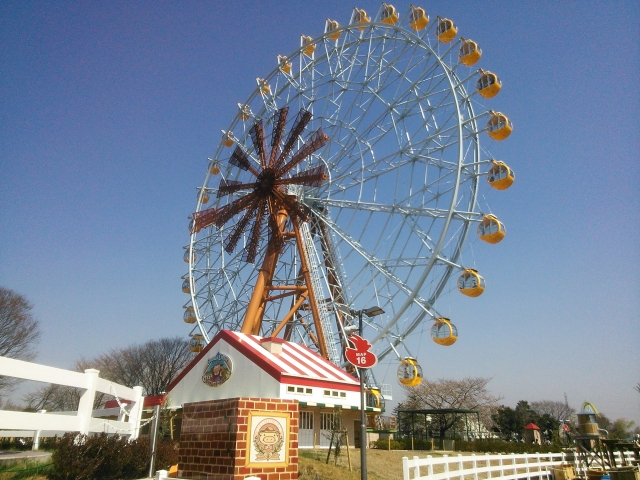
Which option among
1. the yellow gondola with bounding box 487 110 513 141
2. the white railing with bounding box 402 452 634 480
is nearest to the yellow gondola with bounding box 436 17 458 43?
the yellow gondola with bounding box 487 110 513 141

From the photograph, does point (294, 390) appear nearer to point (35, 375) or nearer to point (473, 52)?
point (35, 375)

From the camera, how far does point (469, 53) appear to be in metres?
23.7

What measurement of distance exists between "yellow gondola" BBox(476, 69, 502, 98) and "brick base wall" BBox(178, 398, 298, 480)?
17.7 m

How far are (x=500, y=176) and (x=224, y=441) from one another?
1646 centimetres

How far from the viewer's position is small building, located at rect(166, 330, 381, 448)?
1579 centimetres

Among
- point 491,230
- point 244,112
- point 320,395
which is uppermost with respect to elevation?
point 244,112

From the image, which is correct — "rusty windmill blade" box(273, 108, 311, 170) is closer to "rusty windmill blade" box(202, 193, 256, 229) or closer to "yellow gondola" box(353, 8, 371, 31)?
"rusty windmill blade" box(202, 193, 256, 229)

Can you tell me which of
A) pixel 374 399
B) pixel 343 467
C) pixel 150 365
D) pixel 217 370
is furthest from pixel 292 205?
pixel 150 365

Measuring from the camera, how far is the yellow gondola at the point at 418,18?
84.1ft

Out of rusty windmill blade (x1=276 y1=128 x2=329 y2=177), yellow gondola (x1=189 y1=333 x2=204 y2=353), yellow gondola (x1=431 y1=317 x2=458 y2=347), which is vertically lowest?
yellow gondola (x1=431 y1=317 x2=458 y2=347)

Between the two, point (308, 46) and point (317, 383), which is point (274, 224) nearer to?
point (317, 383)

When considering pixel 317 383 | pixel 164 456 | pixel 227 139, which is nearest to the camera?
pixel 164 456

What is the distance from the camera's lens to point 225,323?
2970cm

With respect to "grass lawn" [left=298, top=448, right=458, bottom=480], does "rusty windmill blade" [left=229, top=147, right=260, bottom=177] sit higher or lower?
higher
